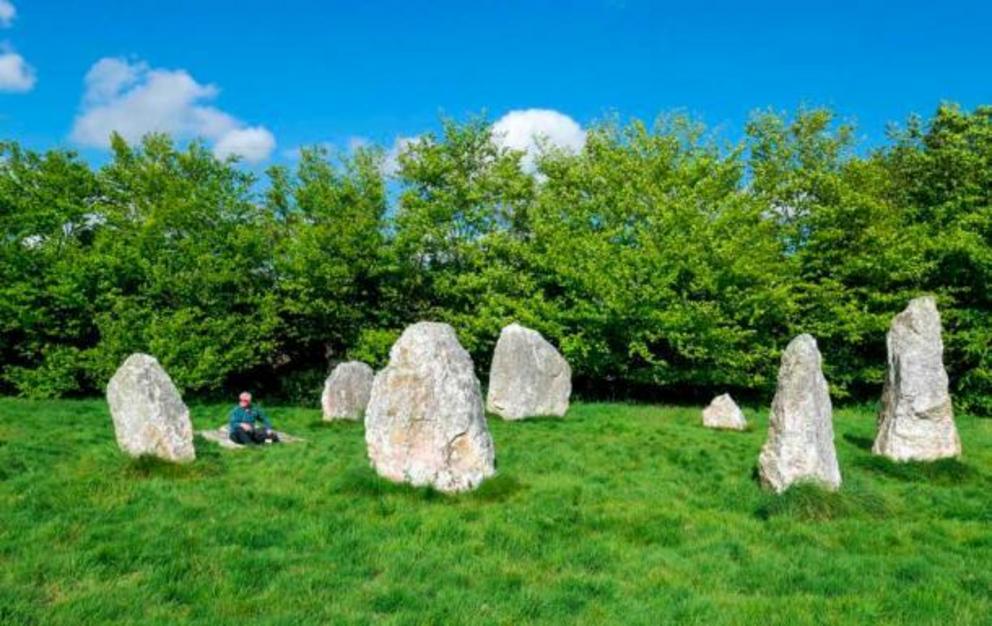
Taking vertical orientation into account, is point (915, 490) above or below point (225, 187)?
below

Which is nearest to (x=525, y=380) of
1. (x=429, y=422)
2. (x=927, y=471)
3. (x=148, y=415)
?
(x=429, y=422)

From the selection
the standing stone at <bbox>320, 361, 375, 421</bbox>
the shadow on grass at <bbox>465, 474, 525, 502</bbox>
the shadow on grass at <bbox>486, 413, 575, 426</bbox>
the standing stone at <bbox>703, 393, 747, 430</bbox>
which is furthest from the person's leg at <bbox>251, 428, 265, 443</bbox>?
the standing stone at <bbox>703, 393, 747, 430</bbox>

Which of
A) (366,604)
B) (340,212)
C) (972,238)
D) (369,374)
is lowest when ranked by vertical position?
(366,604)

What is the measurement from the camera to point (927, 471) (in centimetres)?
1366

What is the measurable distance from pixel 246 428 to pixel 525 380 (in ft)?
26.8

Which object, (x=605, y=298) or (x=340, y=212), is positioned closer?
(x=605, y=298)

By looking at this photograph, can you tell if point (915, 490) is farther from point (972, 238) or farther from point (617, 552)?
point (972, 238)

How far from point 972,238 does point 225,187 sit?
103 ft

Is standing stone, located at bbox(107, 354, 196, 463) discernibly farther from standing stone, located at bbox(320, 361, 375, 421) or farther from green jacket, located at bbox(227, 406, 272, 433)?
standing stone, located at bbox(320, 361, 375, 421)

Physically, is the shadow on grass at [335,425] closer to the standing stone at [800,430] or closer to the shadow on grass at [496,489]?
the shadow on grass at [496,489]

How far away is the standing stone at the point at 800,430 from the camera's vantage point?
11750 millimetres

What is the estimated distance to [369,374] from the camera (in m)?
22.2

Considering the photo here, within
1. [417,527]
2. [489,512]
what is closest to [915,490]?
[489,512]

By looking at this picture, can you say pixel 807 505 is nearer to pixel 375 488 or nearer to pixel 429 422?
pixel 429 422
